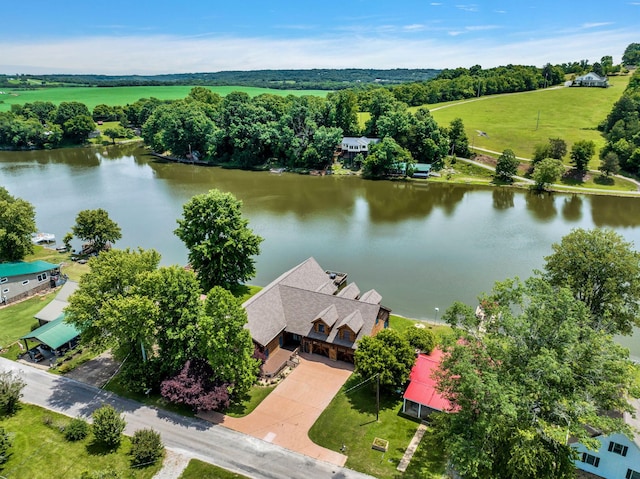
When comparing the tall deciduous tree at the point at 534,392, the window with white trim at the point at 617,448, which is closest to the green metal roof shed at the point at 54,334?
the tall deciduous tree at the point at 534,392

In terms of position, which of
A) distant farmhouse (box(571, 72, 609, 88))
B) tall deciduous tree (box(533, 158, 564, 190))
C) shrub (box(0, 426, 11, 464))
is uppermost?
distant farmhouse (box(571, 72, 609, 88))

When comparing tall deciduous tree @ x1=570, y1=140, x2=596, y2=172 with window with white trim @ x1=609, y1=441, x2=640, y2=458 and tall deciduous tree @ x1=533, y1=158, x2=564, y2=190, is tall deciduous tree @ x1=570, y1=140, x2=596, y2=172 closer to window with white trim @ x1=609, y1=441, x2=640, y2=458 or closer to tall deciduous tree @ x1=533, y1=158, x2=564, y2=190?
tall deciduous tree @ x1=533, y1=158, x2=564, y2=190

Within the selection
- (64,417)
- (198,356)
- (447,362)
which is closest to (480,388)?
(447,362)

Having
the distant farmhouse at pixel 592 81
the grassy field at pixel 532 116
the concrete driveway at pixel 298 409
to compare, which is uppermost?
the distant farmhouse at pixel 592 81

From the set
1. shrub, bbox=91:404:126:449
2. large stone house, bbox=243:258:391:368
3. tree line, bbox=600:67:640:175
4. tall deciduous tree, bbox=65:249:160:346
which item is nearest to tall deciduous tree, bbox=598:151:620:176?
tree line, bbox=600:67:640:175

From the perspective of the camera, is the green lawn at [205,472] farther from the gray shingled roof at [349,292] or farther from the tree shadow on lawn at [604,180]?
the tree shadow on lawn at [604,180]

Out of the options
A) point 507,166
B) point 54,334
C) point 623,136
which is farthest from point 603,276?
point 623,136
